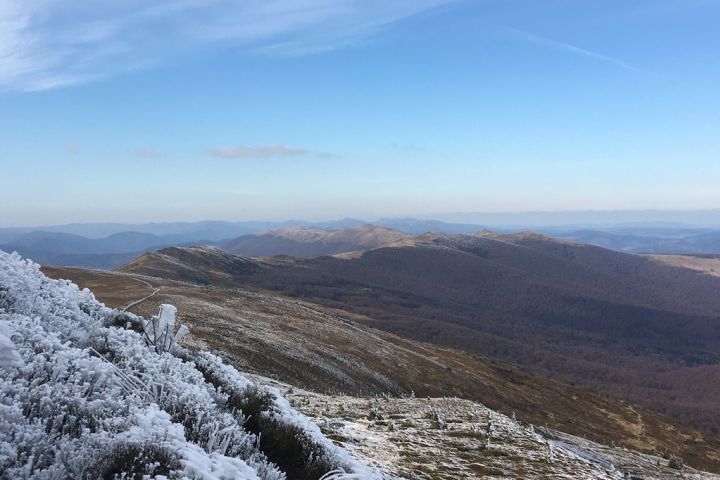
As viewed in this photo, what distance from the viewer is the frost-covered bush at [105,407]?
16.9 ft

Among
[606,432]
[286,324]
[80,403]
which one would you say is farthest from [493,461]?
[606,432]

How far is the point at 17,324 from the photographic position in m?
7.57

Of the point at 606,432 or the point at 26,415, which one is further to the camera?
the point at 606,432

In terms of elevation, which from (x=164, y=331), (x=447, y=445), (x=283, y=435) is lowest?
(x=447, y=445)

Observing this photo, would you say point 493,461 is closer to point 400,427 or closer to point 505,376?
point 400,427

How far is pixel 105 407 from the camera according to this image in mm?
6367

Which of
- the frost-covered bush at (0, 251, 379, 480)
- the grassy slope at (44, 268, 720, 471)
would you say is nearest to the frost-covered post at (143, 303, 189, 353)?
the frost-covered bush at (0, 251, 379, 480)

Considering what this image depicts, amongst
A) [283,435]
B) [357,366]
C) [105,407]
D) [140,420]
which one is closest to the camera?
[140,420]

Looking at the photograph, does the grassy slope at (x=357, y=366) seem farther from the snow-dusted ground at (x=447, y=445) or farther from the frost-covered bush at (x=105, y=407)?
the frost-covered bush at (x=105, y=407)

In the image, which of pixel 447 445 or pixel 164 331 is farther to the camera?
pixel 447 445

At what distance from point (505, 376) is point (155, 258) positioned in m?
100

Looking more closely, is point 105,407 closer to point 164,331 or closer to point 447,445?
point 164,331

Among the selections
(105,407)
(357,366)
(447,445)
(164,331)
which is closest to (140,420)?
(105,407)

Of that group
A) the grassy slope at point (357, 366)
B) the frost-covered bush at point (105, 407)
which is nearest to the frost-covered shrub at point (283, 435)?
the frost-covered bush at point (105, 407)
